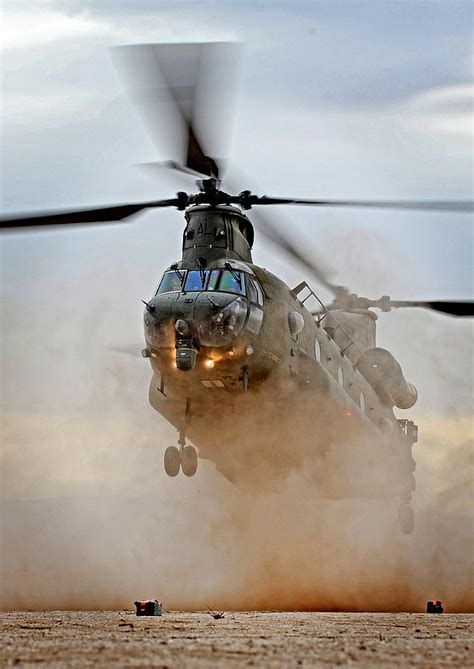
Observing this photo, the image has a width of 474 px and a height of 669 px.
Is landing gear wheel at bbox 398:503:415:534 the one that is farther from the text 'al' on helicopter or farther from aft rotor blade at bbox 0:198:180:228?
aft rotor blade at bbox 0:198:180:228

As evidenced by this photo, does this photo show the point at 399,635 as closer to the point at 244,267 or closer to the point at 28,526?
the point at 244,267

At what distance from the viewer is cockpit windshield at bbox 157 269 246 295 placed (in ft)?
64.3

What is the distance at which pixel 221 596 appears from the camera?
27.3 meters

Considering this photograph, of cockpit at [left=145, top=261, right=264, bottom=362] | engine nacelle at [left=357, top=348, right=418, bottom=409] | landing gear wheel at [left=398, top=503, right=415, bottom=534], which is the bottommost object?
landing gear wheel at [left=398, top=503, right=415, bottom=534]

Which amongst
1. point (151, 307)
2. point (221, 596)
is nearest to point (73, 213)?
point (151, 307)

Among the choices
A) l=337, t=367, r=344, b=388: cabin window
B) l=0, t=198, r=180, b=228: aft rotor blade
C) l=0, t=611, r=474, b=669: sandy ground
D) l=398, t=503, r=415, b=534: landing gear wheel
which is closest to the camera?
l=0, t=611, r=474, b=669: sandy ground

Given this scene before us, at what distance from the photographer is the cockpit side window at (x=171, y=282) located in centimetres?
1984

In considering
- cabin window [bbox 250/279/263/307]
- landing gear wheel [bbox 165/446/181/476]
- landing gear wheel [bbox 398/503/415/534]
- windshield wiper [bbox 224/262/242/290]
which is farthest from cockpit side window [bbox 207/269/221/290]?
landing gear wheel [bbox 398/503/415/534]

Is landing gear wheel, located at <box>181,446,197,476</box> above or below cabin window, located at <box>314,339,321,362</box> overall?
below

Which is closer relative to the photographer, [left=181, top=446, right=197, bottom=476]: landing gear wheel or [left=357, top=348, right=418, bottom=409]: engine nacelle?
[left=181, top=446, right=197, bottom=476]: landing gear wheel

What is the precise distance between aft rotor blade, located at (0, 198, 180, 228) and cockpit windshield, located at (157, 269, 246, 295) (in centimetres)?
151

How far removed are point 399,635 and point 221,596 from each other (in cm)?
1252

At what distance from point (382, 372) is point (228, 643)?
1542 cm

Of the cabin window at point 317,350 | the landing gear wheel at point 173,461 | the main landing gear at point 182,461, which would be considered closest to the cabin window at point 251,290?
the cabin window at point 317,350
